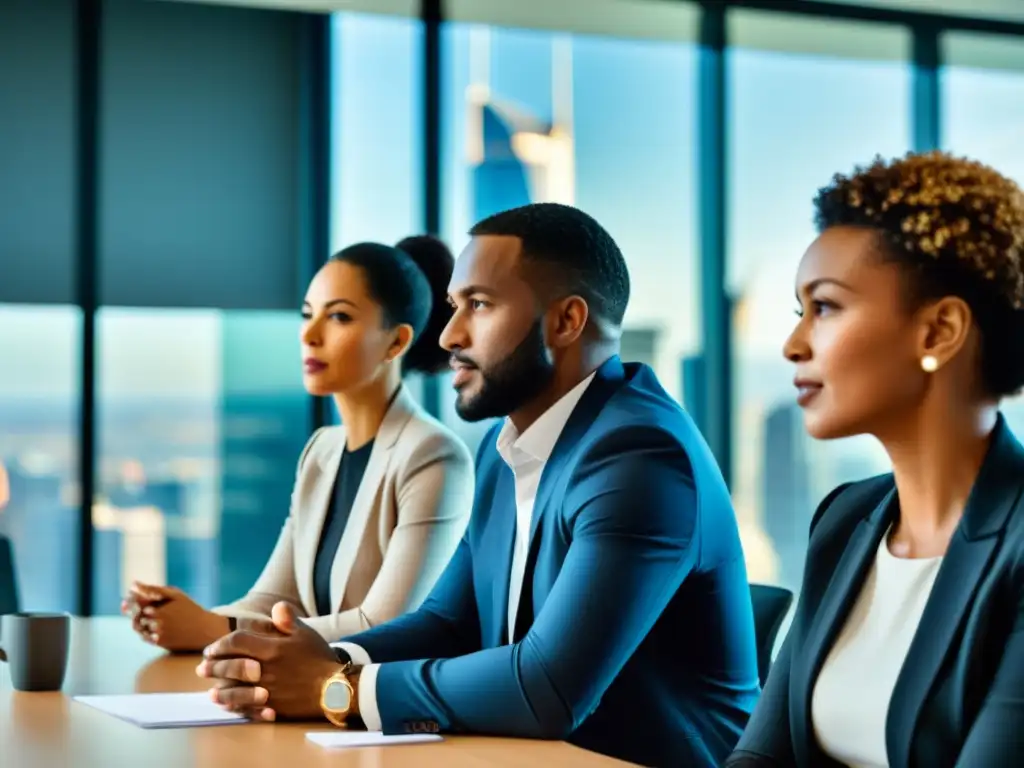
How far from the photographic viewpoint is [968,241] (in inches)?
64.9

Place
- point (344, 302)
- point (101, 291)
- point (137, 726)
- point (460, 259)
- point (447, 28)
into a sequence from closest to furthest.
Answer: point (137, 726) → point (460, 259) → point (344, 302) → point (101, 291) → point (447, 28)

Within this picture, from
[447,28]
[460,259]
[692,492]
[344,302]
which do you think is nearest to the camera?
[692,492]

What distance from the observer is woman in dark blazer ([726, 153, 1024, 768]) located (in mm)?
1578

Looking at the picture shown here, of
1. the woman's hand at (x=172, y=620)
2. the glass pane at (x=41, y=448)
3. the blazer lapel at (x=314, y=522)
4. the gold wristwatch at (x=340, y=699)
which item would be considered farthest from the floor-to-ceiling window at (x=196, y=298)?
the gold wristwatch at (x=340, y=699)

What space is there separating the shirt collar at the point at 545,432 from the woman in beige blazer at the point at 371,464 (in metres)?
0.71

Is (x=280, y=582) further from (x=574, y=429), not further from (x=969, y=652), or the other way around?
(x=969, y=652)

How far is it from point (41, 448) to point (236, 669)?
12.5 feet

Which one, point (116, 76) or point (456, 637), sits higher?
point (116, 76)

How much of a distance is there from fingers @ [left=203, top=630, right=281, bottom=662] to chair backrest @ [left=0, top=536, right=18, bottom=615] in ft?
5.73

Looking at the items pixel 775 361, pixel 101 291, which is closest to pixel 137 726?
pixel 101 291

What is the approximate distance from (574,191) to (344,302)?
2923mm

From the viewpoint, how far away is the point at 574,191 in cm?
619

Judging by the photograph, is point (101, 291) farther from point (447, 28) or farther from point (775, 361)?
point (775, 361)

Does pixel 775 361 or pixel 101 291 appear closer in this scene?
pixel 101 291
